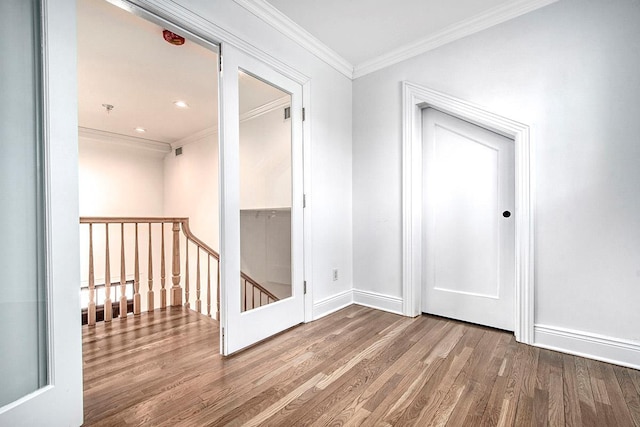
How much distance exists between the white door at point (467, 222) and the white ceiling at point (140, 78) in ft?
5.00

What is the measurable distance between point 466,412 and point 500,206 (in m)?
1.59

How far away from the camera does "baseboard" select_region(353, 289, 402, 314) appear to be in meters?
2.83

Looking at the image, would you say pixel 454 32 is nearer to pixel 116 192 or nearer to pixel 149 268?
pixel 149 268

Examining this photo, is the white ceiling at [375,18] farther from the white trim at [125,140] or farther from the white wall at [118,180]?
the white wall at [118,180]

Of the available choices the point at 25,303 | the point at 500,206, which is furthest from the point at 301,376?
the point at 500,206

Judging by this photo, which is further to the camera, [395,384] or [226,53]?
[226,53]

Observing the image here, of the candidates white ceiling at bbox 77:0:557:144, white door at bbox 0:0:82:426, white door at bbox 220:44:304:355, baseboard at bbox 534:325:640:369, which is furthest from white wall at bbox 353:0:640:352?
white door at bbox 0:0:82:426

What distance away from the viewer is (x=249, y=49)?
2137 mm

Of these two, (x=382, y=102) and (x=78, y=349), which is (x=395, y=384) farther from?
(x=382, y=102)

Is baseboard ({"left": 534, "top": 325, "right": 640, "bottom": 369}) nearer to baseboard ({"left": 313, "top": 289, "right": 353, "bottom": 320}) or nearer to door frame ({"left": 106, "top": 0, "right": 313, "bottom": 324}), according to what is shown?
baseboard ({"left": 313, "top": 289, "right": 353, "bottom": 320})

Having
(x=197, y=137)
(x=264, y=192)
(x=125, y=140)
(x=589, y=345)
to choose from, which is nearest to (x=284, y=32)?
(x=264, y=192)

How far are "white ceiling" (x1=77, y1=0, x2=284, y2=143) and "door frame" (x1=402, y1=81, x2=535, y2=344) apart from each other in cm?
121

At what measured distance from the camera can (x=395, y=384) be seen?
64.8 inches

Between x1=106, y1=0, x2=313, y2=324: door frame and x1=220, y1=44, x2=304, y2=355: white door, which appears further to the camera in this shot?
x1=220, y1=44, x2=304, y2=355: white door
